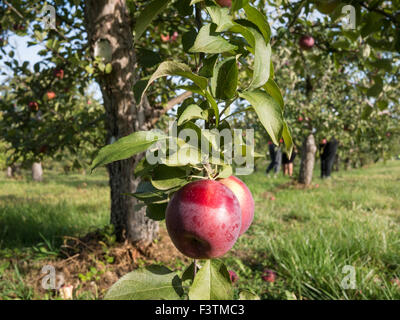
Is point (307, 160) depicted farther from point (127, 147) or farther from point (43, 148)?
point (127, 147)

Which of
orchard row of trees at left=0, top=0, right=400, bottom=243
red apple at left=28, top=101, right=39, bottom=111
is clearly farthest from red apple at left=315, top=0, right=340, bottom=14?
red apple at left=28, top=101, right=39, bottom=111

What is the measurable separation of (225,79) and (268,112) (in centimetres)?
9

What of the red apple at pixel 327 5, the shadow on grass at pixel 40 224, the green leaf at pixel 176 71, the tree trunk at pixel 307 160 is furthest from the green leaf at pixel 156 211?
the tree trunk at pixel 307 160

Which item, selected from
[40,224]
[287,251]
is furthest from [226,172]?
[40,224]

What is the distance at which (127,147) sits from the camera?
40 centimetres

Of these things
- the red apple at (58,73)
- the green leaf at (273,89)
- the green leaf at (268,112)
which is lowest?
the green leaf at (268,112)

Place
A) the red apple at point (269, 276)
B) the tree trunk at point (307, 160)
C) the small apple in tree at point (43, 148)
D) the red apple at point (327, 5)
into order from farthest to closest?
the tree trunk at point (307, 160)
the small apple in tree at point (43, 148)
the red apple at point (269, 276)
the red apple at point (327, 5)

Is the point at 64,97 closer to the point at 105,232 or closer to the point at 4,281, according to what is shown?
the point at 105,232

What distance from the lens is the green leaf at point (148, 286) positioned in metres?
0.48

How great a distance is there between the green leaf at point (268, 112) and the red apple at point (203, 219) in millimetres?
119

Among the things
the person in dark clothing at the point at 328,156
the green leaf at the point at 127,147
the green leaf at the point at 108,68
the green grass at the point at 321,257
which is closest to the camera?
the green leaf at the point at 127,147

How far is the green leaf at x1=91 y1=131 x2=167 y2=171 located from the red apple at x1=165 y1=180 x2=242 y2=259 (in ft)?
0.33

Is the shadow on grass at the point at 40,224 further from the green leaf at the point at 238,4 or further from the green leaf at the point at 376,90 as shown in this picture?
the green leaf at the point at 238,4

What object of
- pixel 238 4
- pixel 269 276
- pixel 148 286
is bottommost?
pixel 269 276
